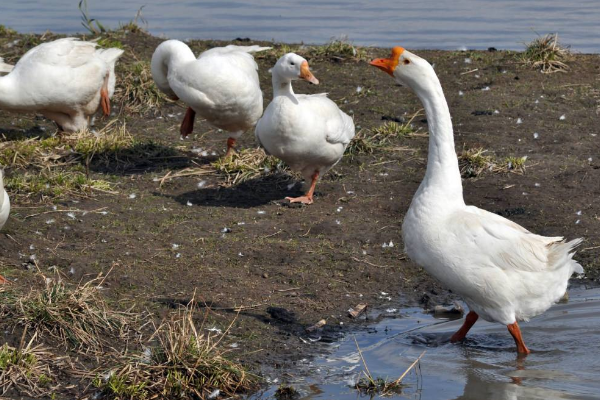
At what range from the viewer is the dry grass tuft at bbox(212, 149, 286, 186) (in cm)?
885

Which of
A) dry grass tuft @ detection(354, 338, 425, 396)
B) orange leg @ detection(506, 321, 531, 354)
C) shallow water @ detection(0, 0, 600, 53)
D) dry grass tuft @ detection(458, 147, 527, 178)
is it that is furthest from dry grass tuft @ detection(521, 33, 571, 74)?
dry grass tuft @ detection(354, 338, 425, 396)

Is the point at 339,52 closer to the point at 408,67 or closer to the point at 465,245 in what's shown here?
the point at 408,67

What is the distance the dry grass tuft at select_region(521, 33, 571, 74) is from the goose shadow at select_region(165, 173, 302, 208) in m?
4.42

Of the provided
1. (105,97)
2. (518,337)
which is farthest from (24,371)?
(105,97)

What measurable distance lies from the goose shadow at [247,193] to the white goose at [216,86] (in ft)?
2.18

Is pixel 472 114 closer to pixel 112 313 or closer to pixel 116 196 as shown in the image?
pixel 116 196

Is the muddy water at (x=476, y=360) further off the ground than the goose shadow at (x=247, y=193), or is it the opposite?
the muddy water at (x=476, y=360)

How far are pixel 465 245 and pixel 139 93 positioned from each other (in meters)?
6.30

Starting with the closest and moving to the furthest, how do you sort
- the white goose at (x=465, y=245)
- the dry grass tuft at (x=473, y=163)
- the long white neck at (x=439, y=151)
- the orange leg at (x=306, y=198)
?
1. the white goose at (x=465, y=245)
2. the long white neck at (x=439, y=151)
3. the orange leg at (x=306, y=198)
4. the dry grass tuft at (x=473, y=163)

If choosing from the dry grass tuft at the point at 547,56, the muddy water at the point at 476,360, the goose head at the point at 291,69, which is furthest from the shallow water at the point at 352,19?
the muddy water at the point at 476,360

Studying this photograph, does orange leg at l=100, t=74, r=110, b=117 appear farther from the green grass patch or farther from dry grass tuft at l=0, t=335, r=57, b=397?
dry grass tuft at l=0, t=335, r=57, b=397

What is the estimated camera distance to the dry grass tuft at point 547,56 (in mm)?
11742

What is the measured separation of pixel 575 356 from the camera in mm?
5676

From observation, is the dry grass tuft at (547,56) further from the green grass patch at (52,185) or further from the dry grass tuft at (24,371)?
the dry grass tuft at (24,371)
